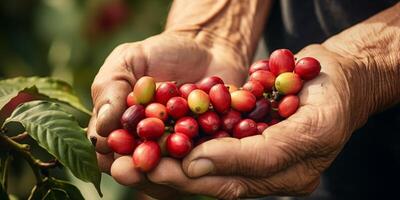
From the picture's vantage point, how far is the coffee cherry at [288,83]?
6.41ft

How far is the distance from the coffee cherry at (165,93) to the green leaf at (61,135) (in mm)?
301

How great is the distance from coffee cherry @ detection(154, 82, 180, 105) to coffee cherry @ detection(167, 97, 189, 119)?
0.12ft

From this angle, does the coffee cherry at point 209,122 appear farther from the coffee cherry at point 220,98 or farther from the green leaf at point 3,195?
the green leaf at point 3,195

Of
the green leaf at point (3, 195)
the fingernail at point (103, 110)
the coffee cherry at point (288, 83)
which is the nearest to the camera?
the green leaf at point (3, 195)

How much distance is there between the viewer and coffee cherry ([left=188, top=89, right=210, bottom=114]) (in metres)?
1.87

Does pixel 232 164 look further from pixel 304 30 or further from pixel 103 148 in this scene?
pixel 304 30

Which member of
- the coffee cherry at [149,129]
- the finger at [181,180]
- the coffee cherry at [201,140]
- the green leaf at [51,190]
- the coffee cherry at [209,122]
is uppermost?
the coffee cherry at [149,129]

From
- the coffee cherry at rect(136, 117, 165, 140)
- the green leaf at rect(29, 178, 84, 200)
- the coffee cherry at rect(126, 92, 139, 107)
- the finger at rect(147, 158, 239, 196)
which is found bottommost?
the finger at rect(147, 158, 239, 196)

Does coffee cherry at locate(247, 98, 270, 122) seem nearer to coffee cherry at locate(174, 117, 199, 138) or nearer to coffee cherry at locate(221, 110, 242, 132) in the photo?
coffee cherry at locate(221, 110, 242, 132)

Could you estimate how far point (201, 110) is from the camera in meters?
1.88

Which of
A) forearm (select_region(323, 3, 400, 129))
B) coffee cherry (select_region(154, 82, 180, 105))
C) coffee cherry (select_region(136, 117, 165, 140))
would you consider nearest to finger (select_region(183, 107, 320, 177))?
coffee cherry (select_region(136, 117, 165, 140))

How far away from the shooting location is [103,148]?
1941 mm

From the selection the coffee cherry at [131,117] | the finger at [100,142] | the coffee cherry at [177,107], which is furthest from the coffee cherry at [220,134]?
the finger at [100,142]

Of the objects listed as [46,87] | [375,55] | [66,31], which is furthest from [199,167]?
[66,31]
